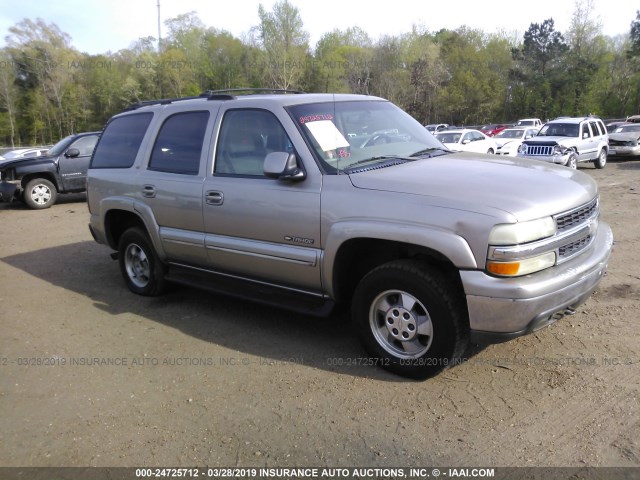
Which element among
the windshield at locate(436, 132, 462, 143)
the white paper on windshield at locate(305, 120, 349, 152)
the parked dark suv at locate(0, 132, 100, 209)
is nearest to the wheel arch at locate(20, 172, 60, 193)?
the parked dark suv at locate(0, 132, 100, 209)

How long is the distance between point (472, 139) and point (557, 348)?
663 inches

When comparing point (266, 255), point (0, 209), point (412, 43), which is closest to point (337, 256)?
point (266, 255)

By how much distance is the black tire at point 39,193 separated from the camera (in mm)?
12500

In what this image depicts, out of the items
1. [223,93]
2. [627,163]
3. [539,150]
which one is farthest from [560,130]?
[223,93]

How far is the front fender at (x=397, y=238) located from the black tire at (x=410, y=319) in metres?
0.22

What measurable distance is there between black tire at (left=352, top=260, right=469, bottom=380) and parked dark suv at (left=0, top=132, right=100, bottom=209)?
10878 mm

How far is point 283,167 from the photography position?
12.3ft

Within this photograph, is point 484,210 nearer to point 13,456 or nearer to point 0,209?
point 13,456

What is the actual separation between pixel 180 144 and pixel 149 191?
0.59m

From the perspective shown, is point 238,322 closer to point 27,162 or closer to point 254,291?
point 254,291

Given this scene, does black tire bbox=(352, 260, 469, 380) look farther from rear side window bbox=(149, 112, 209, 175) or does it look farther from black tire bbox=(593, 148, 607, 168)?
black tire bbox=(593, 148, 607, 168)

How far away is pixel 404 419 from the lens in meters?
3.16

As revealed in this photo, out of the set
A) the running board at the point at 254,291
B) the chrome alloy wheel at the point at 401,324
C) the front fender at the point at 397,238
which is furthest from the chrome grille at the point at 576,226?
the running board at the point at 254,291

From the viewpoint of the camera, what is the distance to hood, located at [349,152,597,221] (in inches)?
124
